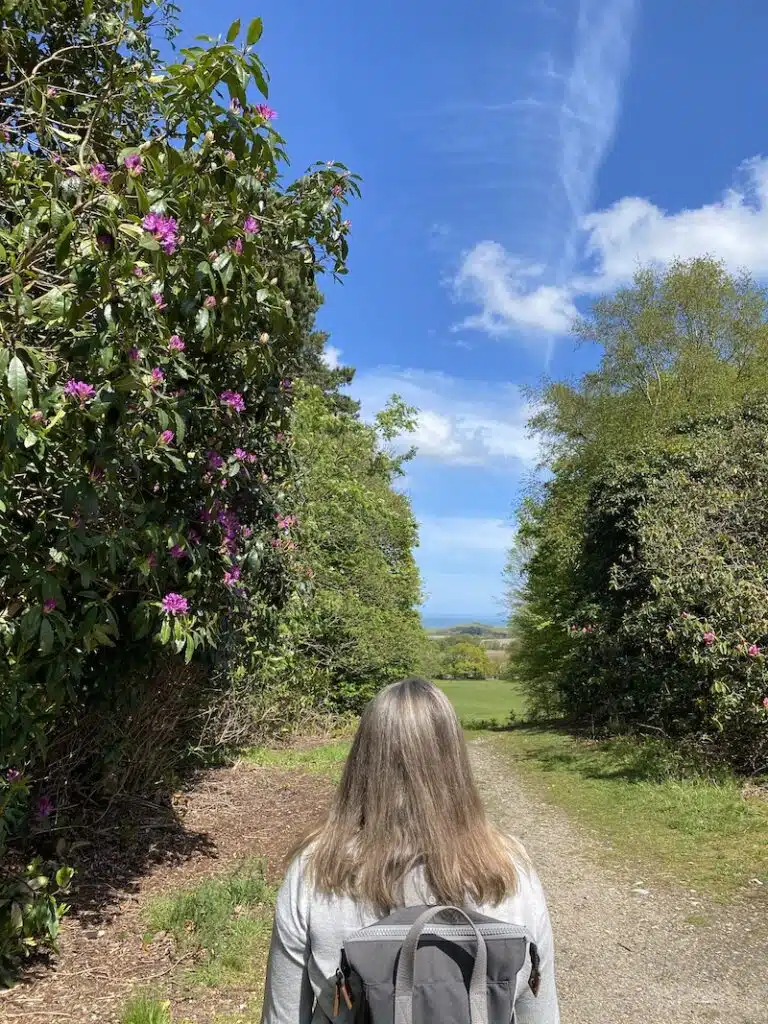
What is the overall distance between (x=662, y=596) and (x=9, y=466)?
7157 mm

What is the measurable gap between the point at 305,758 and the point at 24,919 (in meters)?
6.74

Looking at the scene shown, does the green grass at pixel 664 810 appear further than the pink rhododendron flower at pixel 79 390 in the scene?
Yes

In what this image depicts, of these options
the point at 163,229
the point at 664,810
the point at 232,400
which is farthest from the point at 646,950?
the point at 163,229

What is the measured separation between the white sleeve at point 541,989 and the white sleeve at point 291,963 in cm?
43

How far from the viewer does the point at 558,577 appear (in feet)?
61.1

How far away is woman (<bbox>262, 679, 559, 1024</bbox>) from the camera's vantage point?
150 cm

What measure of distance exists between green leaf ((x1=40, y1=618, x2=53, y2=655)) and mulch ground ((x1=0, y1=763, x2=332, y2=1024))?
6.25 ft

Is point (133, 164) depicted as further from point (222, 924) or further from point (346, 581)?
point (346, 581)

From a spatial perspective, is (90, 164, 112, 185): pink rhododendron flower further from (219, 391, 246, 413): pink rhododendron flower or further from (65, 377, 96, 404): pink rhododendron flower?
(219, 391, 246, 413): pink rhododendron flower

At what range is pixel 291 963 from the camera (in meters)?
1.54

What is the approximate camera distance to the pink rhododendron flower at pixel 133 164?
293 centimetres

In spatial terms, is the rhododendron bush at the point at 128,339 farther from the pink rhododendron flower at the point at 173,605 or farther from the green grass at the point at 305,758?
the green grass at the point at 305,758

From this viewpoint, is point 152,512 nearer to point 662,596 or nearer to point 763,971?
point 763,971

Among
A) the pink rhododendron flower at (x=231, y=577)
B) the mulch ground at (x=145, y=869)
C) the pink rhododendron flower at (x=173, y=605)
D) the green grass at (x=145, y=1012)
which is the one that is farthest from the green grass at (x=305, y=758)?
the pink rhododendron flower at (x=173, y=605)
